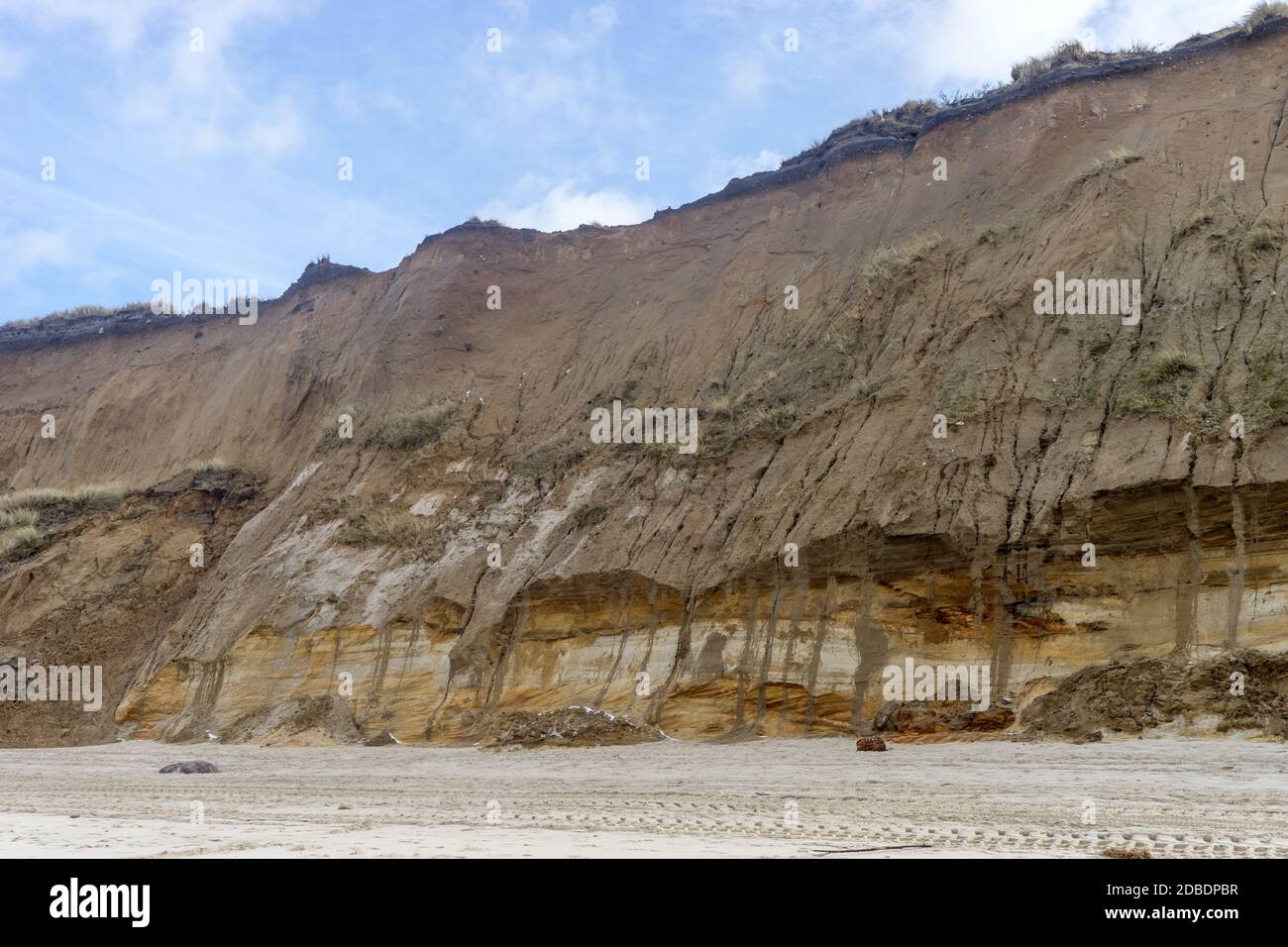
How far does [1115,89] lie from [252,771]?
21.7 m

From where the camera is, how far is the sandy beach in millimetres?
7805

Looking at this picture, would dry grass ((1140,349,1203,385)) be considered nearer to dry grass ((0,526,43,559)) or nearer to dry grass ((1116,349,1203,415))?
dry grass ((1116,349,1203,415))

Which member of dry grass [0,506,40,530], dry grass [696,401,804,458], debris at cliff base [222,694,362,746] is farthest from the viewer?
dry grass [0,506,40,530]

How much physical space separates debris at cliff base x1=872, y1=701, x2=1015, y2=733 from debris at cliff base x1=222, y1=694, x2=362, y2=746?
370 inches

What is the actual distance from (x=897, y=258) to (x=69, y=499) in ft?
76.4

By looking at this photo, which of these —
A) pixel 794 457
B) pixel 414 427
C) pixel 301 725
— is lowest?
pixel 301 725

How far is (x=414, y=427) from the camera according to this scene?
28.9 m

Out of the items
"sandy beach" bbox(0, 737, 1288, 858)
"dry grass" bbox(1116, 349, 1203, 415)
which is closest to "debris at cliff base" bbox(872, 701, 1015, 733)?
"sandy beach" bbox(0, 737, 1288, 858)

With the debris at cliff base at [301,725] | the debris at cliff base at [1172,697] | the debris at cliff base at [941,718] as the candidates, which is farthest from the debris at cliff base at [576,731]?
the debris at cliff base at [1172,697]

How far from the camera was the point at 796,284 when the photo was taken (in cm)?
2802

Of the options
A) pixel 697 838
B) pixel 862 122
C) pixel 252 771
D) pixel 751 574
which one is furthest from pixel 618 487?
pixel 697 838

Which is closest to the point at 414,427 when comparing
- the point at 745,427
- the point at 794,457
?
the point at 745,427

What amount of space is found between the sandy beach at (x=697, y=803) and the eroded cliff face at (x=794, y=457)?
→ 247cm

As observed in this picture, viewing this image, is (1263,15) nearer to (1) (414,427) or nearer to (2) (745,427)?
(2) (745,427)
